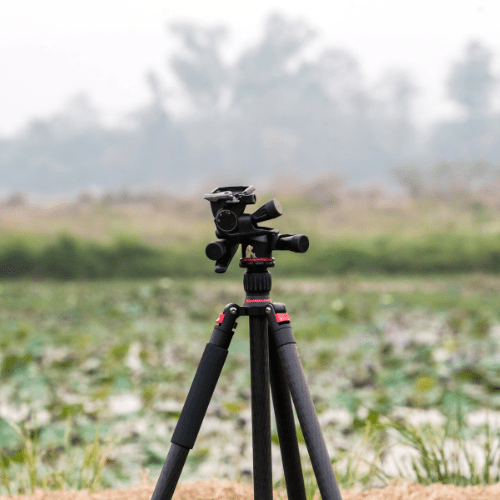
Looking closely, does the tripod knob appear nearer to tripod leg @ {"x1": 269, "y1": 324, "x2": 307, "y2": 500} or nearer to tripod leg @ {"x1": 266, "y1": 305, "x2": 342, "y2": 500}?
tripod leg @ {"x1": 266, "y1": 305, "x2": 342, "y2": 500}

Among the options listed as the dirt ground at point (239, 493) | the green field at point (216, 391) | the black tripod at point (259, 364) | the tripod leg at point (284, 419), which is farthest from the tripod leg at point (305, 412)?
the green field at point (216, 391)

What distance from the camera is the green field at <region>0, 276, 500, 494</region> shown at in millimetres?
2586

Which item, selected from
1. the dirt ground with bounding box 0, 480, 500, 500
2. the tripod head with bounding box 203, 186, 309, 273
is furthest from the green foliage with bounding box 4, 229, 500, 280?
the tripod head with bounding box 203, 186, 309, 273

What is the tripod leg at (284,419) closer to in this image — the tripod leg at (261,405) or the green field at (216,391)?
the tripod leg at (261,405)

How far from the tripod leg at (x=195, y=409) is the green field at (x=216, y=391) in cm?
81

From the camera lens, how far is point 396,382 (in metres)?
3.54

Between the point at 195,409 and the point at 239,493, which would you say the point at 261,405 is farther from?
the point at 239,493

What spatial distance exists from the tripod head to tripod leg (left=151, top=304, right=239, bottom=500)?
0.50 feet

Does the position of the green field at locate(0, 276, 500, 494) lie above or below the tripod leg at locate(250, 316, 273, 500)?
below

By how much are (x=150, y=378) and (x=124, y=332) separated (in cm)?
145

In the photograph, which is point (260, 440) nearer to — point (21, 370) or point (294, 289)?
point (21, 370)

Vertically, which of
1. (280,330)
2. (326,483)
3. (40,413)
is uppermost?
(280,330)

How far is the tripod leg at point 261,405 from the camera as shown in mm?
1691

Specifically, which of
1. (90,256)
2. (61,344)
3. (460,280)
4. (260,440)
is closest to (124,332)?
(61,344)
